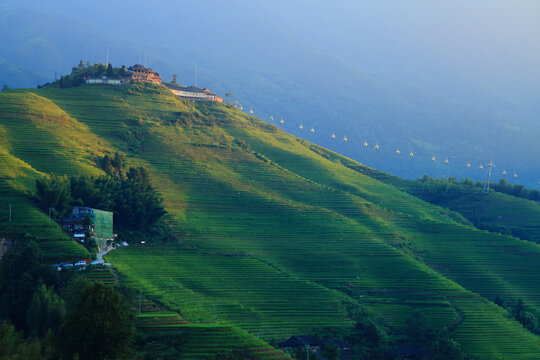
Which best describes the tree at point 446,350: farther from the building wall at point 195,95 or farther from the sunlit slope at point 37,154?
the building wall at point 195,95

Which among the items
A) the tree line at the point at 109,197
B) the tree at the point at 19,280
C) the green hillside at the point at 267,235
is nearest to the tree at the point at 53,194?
the tree line at the point at 109,197

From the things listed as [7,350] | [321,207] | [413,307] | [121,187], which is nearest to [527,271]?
[413,307]

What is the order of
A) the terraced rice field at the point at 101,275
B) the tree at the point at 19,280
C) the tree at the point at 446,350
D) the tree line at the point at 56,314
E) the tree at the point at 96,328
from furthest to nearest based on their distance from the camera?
the tree at the point at 446,350
the terraced rice field at the point at 101,275
the tree at the point at 19,280
the tree at the point at 96,328
the tree line at the point at 56,314

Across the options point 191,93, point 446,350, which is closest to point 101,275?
point 446,350

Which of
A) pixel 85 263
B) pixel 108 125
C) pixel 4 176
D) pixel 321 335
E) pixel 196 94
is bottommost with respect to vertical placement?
pixel 321 335

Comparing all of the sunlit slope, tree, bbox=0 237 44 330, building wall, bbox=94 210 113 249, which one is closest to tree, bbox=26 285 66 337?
tree, bbox=0 237 44 330

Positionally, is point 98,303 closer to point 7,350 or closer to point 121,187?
point 7,350
